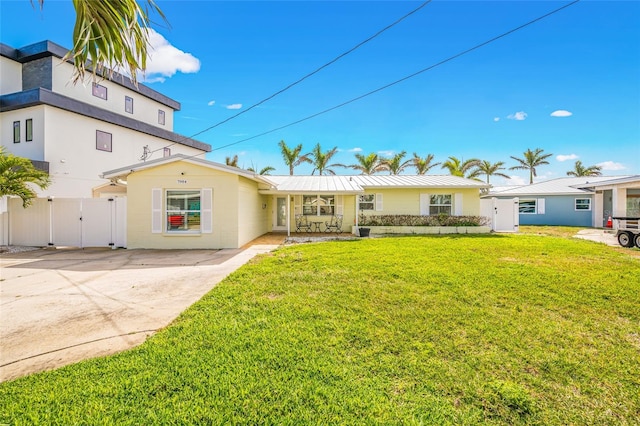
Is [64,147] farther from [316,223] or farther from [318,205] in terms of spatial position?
[316,223]

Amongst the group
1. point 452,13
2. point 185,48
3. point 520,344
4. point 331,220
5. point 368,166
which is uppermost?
point 185,48

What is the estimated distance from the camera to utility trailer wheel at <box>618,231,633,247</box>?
1084 centimetres

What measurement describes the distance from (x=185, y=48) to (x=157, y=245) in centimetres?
826

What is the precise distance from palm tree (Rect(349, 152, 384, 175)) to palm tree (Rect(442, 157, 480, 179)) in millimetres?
5868

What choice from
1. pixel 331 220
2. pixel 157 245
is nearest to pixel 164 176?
pixel 157 245

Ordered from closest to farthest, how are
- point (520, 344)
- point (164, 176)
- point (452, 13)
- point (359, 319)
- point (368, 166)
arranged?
point (520, 344)
point (359, 319)
point (452, 13)
point (164, 176)
point (368, 166)

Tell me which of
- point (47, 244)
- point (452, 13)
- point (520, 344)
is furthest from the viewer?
point (47, 244)

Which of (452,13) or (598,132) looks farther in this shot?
(598,132)

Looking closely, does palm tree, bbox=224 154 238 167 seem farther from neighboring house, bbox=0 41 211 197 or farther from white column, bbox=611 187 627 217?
white column, bbox=611 187 627 217

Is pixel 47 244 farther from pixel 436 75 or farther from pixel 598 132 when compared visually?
pixel 598 132

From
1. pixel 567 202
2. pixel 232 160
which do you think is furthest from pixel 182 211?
pixel 567 202

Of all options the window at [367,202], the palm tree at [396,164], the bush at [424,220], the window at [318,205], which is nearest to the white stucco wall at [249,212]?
the window at [318,205]

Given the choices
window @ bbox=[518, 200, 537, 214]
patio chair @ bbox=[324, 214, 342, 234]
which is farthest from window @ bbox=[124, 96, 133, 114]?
window @ bbox=[518, 200, 537, 214]

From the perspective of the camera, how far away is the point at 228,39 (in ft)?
36.6
